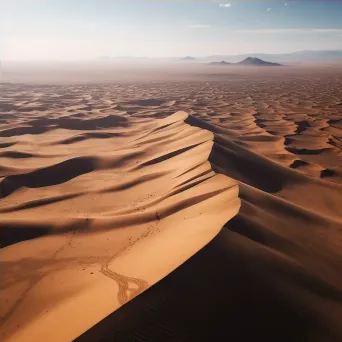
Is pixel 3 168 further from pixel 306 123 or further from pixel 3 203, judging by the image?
pixel 306 123

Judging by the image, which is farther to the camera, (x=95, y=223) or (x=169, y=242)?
(x=95, y=223)

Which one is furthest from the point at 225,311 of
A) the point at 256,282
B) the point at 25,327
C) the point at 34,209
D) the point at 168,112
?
the point at 168,112

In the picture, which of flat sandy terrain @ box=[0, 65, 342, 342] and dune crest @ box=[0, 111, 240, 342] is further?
dune crest @ box=[0, 111, 240, 342]

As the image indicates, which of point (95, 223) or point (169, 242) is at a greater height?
point (169, 242)
